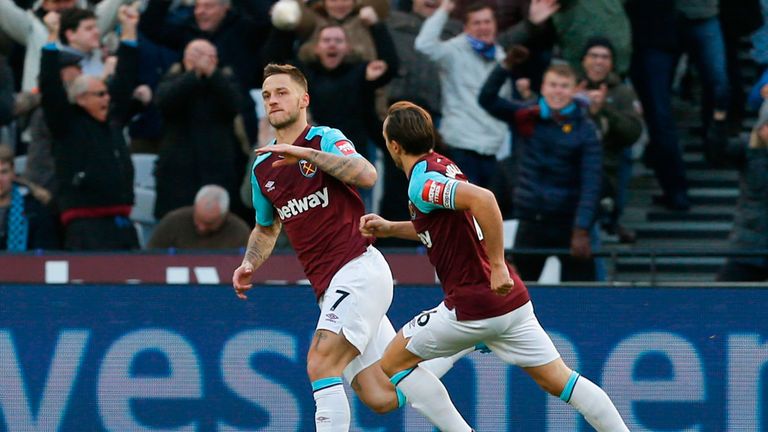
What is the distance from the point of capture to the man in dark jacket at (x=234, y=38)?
12664mm

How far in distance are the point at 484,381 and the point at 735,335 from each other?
156 centimetres

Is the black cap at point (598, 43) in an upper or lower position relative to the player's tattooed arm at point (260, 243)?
upper

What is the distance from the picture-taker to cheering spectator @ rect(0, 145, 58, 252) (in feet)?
38.4

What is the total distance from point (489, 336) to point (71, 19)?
5.21 m

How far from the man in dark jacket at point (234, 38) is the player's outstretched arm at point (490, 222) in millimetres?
5034

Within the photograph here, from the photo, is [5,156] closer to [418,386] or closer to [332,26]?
[332,26]

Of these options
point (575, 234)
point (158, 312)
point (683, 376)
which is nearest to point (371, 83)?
point (575, 234)

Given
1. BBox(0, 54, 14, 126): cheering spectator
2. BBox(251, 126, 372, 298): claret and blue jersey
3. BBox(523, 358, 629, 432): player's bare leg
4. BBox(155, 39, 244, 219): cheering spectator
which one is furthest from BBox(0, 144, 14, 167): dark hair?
BBox(523, 358, 629, 432): player's bare leg

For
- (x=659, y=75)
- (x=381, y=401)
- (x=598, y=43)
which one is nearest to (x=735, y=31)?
(x=659, y=75)

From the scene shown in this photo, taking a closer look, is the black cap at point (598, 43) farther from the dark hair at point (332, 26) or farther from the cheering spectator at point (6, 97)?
the cheering spectator at point (6, 97)

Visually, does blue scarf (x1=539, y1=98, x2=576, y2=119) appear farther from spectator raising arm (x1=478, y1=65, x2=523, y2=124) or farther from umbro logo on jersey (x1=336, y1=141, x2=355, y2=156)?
umbro logo on jersey (x1=336, y1=141, x2=355, y2=156)

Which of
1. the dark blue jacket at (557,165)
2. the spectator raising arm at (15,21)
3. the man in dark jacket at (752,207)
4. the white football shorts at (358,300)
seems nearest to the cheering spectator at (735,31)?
the man in dark jacket at (752,207)

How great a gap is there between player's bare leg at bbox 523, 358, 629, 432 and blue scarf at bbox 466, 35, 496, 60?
428 centimetres

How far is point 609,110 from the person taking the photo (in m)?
12.0
